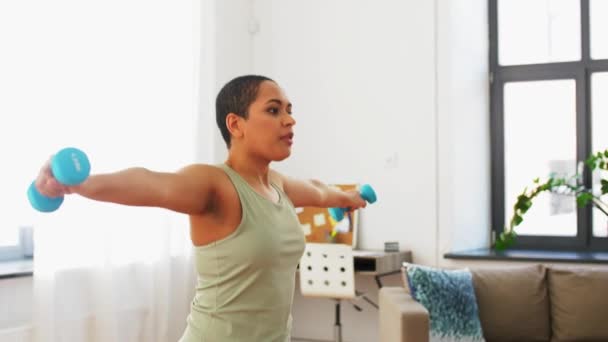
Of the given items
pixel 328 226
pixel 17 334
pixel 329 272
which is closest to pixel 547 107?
pixel 328 226

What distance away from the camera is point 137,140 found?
13.9ft

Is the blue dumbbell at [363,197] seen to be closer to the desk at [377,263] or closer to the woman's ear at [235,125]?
the woman's ear at [235,125]

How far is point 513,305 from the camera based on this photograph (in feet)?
13.0

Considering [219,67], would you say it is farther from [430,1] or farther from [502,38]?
[502,38]

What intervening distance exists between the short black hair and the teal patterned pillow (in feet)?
7.66

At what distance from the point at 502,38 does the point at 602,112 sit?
87cm

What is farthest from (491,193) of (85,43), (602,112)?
(85,43)

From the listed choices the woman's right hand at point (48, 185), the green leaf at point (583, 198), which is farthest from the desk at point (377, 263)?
the woman's right hand at point (48, 185)

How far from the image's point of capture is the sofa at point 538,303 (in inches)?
152

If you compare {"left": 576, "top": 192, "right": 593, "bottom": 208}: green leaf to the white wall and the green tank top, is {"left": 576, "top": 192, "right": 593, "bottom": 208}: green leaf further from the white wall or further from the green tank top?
the green tank top

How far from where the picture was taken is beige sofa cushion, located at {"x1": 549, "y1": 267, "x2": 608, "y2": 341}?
12.6 ft

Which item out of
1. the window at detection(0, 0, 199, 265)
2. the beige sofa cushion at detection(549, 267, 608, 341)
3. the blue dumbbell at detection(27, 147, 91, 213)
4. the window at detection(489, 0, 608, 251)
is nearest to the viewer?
the blue dumbbell at detection(27, 147, 91, 213)

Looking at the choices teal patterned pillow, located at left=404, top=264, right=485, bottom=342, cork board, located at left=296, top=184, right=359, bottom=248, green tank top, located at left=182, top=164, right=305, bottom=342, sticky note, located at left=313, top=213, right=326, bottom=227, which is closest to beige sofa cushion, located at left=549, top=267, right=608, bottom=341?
teal patterned pillow, located at left=404, top=264, right=485, bottom=342

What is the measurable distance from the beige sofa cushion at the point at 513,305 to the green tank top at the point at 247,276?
2.60 m
